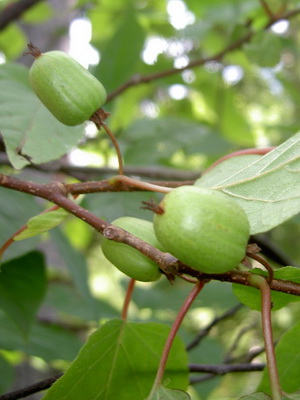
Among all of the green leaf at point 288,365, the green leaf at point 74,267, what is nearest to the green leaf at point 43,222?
the green leaf at point 288,365

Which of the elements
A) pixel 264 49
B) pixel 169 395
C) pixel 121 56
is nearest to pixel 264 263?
pixel 169 395

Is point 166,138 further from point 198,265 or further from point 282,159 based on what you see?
point 198,265

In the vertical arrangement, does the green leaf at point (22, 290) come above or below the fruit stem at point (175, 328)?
above

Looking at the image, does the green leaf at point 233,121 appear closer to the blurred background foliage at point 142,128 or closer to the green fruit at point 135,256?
the blurred background foliage at point 142,128

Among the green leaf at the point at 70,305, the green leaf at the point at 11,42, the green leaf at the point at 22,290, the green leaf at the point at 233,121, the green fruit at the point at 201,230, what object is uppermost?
the green leaf at the point at 233,121

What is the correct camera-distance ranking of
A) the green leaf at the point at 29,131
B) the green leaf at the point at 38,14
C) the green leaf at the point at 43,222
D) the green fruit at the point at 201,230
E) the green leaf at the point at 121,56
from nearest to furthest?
the green fruit at the point at 201,230, the green leaf at the point at 43,222, the green leaf at the point at 29,131, the green leaf at the point at 121,56, the green leaf at the point at 38,14

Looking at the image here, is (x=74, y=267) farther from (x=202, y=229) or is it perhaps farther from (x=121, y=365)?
(x=202, y=229)

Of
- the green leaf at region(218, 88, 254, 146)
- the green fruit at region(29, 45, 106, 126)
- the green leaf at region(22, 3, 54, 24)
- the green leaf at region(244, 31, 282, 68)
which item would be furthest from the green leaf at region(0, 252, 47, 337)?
the green leaf at region(218, 88, 254, 146)
